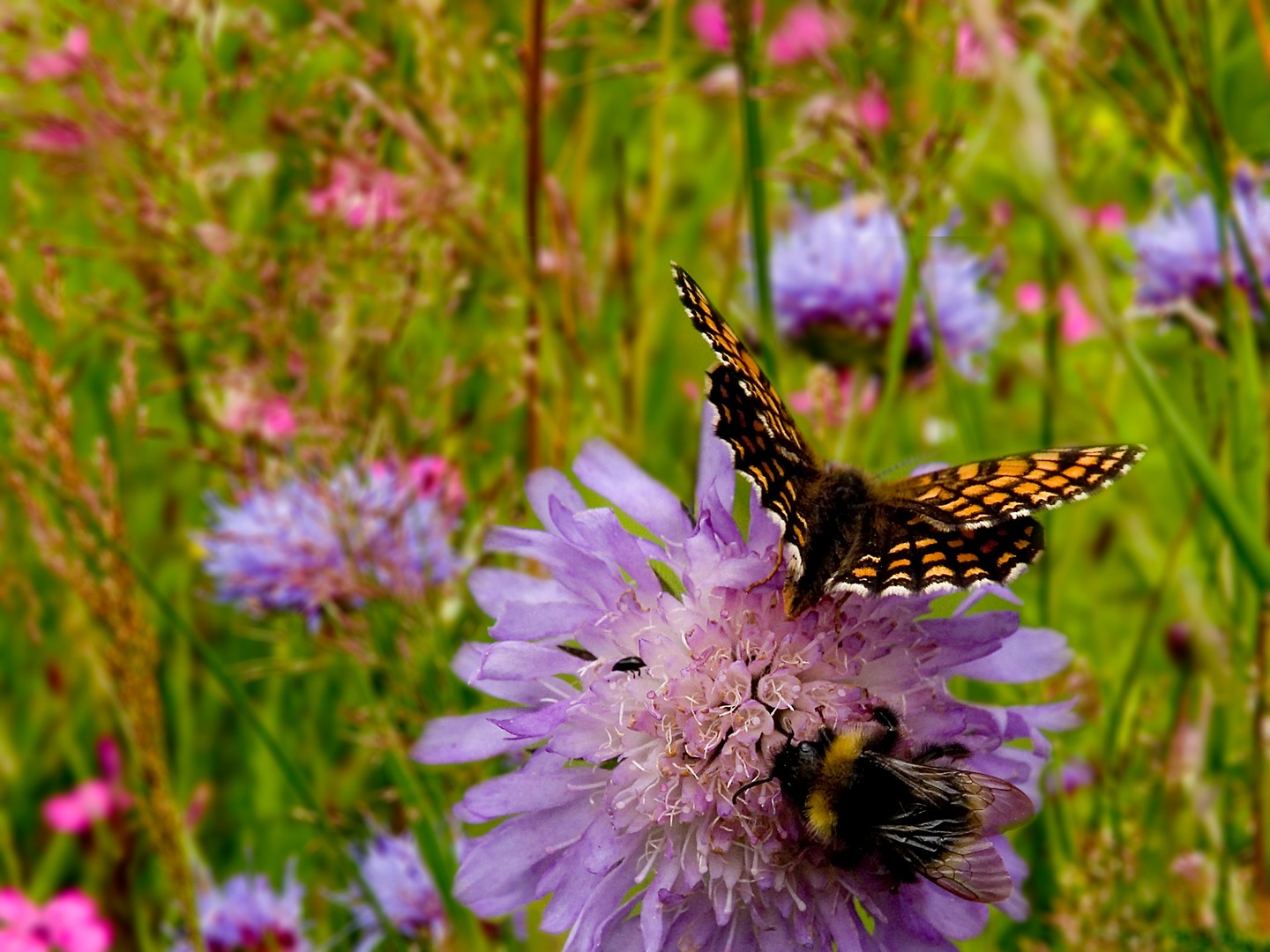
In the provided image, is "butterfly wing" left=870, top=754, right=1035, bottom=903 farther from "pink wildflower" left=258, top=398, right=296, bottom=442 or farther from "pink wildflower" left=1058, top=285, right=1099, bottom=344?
"pink wildflower" left=1058, top=285, right=1099, bottom=344

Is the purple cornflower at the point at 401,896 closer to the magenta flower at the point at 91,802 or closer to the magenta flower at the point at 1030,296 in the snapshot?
the magenta flower at the point at 91,802

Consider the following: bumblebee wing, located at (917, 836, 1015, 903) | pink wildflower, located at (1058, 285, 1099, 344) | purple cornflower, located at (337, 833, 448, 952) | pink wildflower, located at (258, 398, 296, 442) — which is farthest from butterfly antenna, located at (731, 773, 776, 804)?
pink wildflower, located at (1058, 285, 1099, 344)

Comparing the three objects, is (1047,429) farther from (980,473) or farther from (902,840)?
(902,840)

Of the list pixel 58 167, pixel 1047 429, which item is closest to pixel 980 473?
pixel 1047 429

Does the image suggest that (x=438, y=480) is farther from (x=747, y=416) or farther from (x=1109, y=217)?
(x=1109, y=217)

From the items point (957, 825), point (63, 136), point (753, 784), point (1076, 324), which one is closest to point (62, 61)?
point (63, 136)
